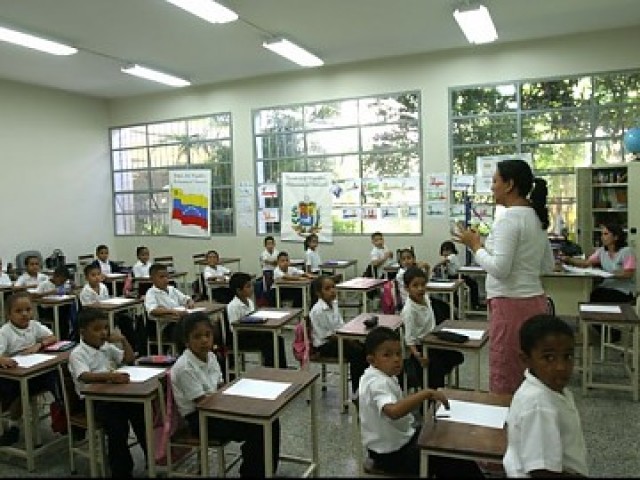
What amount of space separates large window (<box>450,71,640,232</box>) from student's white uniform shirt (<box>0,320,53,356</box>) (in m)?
5.79

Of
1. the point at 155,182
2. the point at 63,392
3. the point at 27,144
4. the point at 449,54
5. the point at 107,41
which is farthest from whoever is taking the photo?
the point at 155,182

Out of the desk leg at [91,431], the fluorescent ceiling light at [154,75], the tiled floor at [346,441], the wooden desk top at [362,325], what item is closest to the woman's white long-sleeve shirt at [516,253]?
the tiled floor at [346,441]

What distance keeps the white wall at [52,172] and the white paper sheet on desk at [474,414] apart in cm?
835

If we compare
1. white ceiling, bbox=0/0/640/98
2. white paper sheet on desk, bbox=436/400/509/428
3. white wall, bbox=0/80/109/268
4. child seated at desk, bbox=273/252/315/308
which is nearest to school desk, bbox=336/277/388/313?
child seated at desk, bbox=273/252/315/308

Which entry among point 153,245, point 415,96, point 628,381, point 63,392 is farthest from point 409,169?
point 63,392

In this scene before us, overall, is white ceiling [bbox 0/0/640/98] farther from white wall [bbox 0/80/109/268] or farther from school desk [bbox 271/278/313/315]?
school desk [bbox 271/278/313/315]

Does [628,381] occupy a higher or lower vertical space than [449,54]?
lower

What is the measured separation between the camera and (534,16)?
6.13 meters

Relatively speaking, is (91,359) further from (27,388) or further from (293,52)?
(293,52)

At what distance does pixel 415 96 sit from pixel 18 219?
6691mm

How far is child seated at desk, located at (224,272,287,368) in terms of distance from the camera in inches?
158

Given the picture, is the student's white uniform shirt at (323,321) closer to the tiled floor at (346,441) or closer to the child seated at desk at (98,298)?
the tiled floor at (346,441)

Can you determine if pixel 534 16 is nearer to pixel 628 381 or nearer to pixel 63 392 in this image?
pixel 628 381

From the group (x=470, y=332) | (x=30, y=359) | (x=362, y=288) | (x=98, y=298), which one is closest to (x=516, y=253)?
(x=470, y=332)
